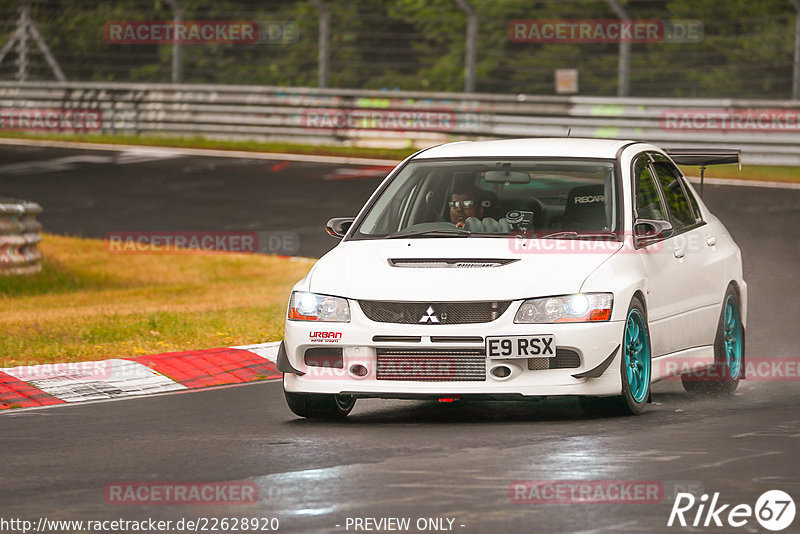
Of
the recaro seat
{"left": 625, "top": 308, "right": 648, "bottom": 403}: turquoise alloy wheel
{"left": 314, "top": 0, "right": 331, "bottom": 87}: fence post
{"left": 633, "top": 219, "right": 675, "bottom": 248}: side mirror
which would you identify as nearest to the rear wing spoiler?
the recaro seat

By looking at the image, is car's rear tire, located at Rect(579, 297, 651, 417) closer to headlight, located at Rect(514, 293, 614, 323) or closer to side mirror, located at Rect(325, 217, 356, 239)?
headlight, located at Rect(514, 293, 614, 323)

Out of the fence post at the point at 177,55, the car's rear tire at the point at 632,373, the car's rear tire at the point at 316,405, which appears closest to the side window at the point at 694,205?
the car's rear tire at the point at 632,373

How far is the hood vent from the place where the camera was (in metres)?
9.03

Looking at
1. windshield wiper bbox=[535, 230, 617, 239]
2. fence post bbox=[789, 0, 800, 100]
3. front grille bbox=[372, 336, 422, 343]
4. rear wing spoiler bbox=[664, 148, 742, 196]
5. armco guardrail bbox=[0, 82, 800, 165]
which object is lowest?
front grille bbox=[372, 336, 422, 343]

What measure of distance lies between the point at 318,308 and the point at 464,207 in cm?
155

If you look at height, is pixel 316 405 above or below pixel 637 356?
below

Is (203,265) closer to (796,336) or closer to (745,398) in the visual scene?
(796,336)

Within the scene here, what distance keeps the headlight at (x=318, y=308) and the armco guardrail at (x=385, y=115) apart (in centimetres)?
1778

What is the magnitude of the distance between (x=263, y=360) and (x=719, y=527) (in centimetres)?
578

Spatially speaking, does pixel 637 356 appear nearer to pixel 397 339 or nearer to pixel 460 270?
pixel 460 270

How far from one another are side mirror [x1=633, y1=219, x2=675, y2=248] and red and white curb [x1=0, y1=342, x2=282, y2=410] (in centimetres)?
310

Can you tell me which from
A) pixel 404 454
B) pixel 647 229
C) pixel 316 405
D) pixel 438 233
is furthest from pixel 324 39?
pixel 404 454

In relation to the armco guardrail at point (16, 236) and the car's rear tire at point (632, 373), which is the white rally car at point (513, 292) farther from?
the armco guardrail at point (16, 236)

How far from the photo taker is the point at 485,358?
8719 millimetres
